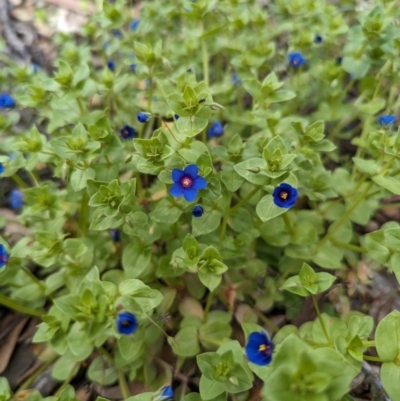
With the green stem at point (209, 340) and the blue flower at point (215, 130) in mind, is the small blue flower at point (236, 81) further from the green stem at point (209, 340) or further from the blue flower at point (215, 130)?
the green stem at point (209, 340)

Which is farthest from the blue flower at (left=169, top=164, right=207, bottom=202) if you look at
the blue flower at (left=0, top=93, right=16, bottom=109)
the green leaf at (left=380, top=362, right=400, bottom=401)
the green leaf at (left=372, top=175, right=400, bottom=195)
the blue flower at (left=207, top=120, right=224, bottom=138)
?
the blue flower at (left=0, top=93, right=16, bottom=109)

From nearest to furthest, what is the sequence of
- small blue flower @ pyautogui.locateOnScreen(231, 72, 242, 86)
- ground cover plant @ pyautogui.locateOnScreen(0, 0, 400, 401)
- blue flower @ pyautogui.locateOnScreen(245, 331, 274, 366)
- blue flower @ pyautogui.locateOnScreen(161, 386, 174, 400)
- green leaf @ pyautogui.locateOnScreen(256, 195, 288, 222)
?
blue flower @ pyautogui.locateOnScreen(245, 331, 274, 366) < blue flower @ pyautogui.locateOnScreen(161, 386, 174, 400) < ground cover plant @ pyautogui.locateOnScreen(0, 0, 400, 401) < green leaf @ pyautogui.locateOnScreen(256, 195, 288, 222) < small blue flower @ pyautogui.locateOnScreen(231, 72, 242, 86)

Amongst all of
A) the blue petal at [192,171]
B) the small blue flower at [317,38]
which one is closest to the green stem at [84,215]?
the blue petal at [192,171]

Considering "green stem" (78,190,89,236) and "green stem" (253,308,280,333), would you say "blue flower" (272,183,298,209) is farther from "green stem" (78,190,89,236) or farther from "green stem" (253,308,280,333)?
"green stem" (78,190,89,236)

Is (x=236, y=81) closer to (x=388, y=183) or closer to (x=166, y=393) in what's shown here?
(x=388, y=183)

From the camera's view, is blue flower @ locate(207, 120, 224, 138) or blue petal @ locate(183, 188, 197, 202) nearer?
blue petal @ locate(183, 188, 197, 202)
